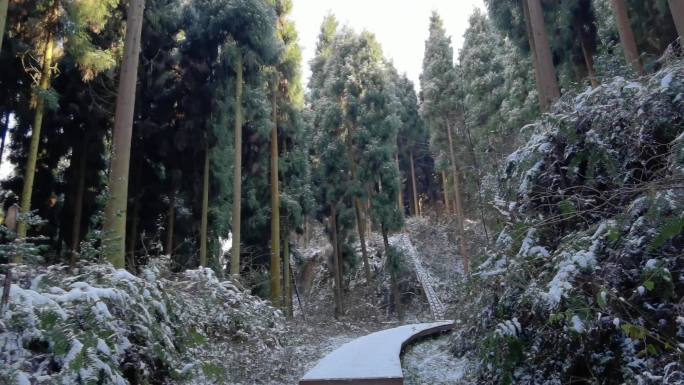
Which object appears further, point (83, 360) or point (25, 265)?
point (25, 265)

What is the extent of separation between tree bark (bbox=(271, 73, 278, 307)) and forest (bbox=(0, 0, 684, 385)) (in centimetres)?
7

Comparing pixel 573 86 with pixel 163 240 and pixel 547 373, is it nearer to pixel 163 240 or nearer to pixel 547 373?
pixel 547 373

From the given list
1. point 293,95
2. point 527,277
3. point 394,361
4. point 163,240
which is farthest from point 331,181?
point 527,277

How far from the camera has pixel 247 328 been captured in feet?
22.4

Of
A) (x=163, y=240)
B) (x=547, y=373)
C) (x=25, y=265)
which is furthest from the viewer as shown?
(x=163, y=240)

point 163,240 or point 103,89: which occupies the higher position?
point 103,89

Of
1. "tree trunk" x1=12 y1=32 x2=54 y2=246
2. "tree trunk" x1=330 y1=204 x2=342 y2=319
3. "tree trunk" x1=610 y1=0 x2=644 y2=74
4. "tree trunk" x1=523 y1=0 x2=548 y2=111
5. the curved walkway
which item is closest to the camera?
the curved walkway

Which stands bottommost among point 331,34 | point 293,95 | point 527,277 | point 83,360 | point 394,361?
point 394,361

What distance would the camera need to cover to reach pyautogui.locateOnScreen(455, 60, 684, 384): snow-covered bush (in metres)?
3.04

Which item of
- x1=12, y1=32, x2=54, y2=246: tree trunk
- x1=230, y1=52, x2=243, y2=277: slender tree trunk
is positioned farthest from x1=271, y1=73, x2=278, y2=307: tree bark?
x1=12, y1=32, x2=54, y2=246: tree trunk

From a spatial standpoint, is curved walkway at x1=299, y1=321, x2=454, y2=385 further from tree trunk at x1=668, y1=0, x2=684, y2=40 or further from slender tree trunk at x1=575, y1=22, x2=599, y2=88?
slender tree trunk at x1=575, y1=22, x2=599, y2=88

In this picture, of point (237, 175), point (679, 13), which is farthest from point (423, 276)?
point (679, 13)

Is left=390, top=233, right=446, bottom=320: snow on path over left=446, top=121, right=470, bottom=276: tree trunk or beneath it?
beneath

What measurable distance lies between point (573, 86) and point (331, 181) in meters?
13.2
